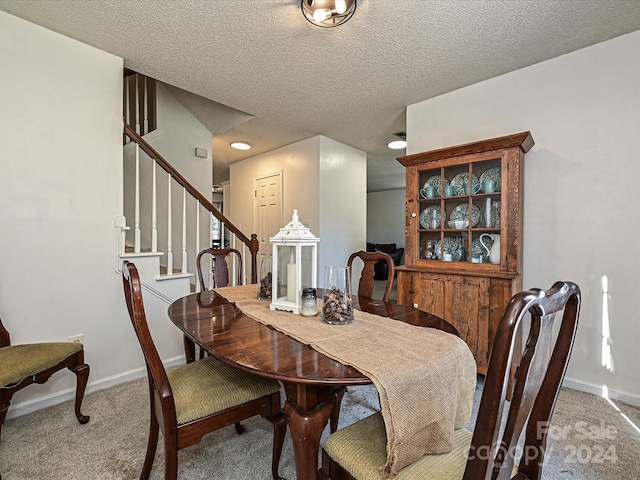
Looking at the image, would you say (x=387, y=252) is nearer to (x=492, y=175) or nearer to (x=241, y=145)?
(x=241, y=145)

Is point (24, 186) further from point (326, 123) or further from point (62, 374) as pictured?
point (326, 123)

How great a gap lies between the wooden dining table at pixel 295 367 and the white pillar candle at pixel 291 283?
0.68 feet

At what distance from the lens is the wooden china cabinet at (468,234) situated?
7.14 feet

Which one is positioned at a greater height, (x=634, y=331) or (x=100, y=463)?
(x=634, y=331)

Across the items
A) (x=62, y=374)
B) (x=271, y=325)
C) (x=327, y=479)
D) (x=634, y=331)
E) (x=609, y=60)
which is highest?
(x=609, y=60)

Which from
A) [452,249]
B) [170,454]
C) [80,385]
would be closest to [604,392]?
[452,249]

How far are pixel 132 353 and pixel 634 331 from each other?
350 centimetres

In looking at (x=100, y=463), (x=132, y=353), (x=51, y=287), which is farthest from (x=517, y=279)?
(x=51, y=287)

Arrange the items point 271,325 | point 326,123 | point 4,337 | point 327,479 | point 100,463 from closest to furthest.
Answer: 1. point 327,479
2. point 271,325
3. point 100,463
4. point 4,337
5. point 326,123

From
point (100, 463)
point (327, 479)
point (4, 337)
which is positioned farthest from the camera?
point (4, 337)

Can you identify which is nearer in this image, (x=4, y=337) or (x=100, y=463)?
(x=100, y=463)

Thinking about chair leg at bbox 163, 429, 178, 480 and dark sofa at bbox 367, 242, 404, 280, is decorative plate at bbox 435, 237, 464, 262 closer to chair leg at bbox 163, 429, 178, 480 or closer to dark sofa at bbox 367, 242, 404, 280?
chair leg at bbox 163, 429, 178, 480

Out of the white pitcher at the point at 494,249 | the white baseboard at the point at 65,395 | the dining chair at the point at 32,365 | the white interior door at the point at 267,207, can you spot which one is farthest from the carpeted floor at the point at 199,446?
the white interior door at the point at 267,207

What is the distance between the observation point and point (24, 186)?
1.91 meters
